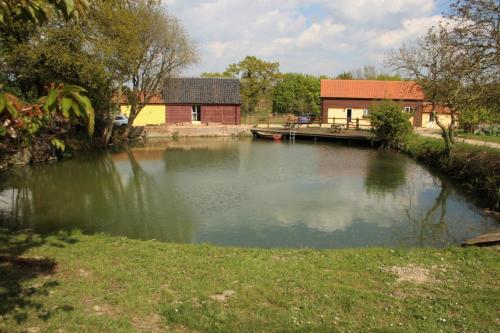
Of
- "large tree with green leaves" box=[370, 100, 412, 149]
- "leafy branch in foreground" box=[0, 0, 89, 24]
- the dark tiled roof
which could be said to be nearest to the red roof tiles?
the dark tiled roof

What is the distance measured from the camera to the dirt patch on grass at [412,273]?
240 inches

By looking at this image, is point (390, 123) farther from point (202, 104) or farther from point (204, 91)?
point (204, 91)

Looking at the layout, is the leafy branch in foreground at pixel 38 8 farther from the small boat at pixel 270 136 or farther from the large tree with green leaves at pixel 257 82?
the large tree with green leaves at pixel 257 82

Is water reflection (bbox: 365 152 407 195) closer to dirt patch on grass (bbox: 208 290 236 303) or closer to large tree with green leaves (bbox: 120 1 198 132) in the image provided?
dirt patch on grass (bbox: 208 290 236 303)

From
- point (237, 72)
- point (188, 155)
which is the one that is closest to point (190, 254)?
point (188, 155)

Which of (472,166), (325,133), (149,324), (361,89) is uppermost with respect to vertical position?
(361,89)

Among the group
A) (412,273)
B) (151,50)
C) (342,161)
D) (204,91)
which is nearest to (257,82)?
(204,91)

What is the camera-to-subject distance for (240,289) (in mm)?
5617

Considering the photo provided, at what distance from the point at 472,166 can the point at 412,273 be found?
11.5 meters

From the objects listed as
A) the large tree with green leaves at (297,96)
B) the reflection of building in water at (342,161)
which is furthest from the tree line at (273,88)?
the reflection of building in water at (342,161)

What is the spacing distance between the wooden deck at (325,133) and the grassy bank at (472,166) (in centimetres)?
788

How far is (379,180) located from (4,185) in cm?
1395

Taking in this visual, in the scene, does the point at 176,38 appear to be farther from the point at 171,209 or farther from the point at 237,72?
the point at 237,72

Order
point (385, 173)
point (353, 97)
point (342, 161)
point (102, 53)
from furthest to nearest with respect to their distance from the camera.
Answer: point (353, 97) < point (342, 161) < point (102, 53) < point (385, 173)
